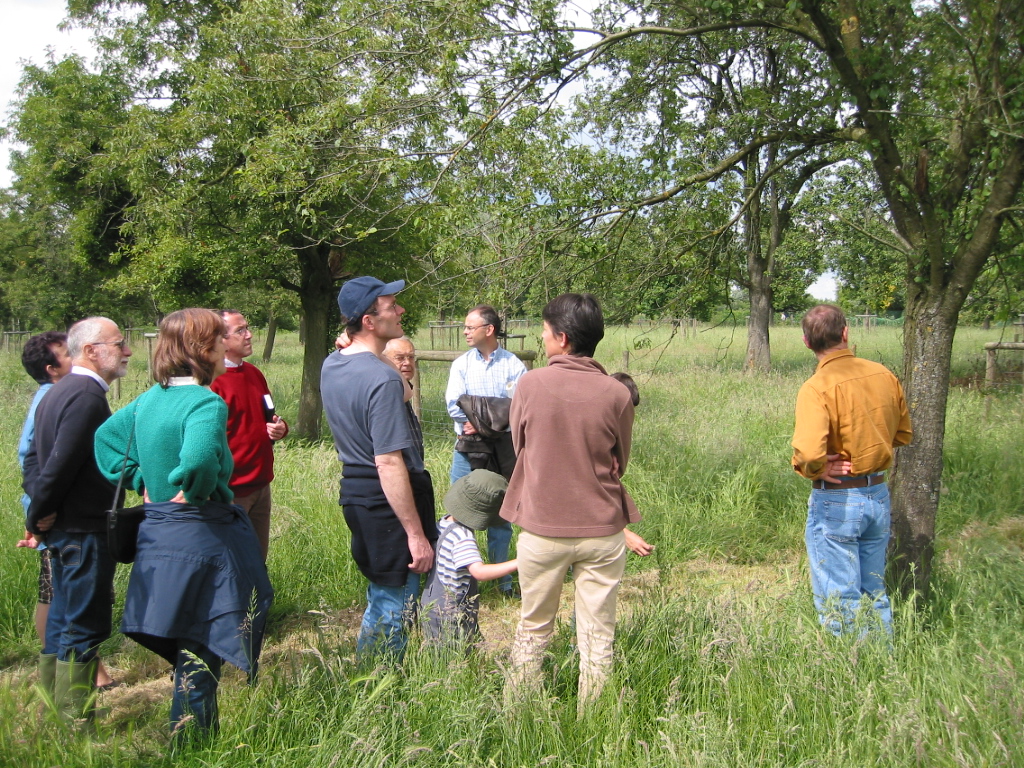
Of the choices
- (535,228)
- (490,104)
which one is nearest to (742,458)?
(535,228)

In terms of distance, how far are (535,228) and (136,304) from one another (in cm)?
2643

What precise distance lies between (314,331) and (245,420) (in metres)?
8.43

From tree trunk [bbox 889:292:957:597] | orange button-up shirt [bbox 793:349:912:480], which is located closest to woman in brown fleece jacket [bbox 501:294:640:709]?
orange button-up shirt [bbox 793:349:912:480]

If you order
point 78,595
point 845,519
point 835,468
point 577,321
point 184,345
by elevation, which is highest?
point 577,321

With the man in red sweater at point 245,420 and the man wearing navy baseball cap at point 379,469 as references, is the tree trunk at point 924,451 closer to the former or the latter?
the man wearing navy baseball cap at point 379,469

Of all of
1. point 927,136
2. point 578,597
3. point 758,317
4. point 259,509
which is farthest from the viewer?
point 758,317

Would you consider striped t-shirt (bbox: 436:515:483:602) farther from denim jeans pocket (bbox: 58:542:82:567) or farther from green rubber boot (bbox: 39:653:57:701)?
green rubber boot (bbox: 39:653:57:701)

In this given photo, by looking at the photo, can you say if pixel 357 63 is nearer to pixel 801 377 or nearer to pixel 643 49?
pixel 643 49

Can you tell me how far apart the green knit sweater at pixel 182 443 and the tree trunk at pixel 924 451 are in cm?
359

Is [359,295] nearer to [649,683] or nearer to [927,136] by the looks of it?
[649,683]

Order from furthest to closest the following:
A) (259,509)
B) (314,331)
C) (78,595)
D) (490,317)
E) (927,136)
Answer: (314,331), (490,317), (927,136), (259,509), (78,595)

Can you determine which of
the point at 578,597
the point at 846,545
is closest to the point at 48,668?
the point at 578,597

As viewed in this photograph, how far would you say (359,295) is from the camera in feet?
10.7

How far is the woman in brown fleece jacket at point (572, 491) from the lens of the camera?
2.83 metres
